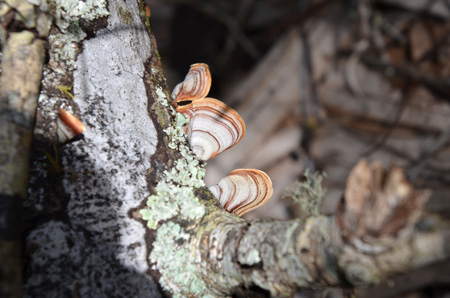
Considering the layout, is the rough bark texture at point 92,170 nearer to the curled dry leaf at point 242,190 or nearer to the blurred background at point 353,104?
the curled dry leaf at point 242,190

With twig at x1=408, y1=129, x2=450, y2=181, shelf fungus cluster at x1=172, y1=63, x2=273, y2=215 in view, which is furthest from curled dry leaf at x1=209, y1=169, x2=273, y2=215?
twig at x1=408, y1=129, x2=450, y2=181

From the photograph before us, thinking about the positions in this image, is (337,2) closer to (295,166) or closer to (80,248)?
(295,166)

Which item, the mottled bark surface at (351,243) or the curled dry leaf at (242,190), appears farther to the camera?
the curled dry leaf at (242,190)

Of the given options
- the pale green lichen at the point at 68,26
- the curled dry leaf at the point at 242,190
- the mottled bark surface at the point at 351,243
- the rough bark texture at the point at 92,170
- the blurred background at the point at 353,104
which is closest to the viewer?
the mottled bark surface at the point at 351,243

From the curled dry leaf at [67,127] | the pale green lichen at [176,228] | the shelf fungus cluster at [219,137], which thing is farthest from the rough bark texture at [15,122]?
the shelf fungus cluster at [219,137]

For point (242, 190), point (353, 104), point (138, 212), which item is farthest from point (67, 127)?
point (353, 104)

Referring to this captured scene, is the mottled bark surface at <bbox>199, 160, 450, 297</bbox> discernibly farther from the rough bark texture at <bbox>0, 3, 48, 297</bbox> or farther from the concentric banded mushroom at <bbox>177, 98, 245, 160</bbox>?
the rough bark texture at <bbox>0, 3, 48, 297</bbox>

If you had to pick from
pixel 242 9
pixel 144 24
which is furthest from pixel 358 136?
pixel 144 24
